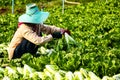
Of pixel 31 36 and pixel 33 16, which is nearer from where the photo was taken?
pixel 31 36

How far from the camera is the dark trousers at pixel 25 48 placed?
8.57m

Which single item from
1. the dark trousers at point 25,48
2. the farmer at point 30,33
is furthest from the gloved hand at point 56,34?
the dark trousers at point 25,48

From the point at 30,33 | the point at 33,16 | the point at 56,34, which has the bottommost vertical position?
the point at 56,34

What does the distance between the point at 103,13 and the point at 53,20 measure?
7.68 ft

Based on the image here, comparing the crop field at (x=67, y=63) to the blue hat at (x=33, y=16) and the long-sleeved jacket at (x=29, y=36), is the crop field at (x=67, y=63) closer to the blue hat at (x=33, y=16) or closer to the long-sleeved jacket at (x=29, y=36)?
the long-sleeved jacket at (x=29, y=36)

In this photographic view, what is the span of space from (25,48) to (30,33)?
0.47 meters

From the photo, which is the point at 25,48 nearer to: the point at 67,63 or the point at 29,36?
the point at 29,36

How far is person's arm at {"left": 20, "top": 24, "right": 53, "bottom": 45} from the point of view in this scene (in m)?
8.21

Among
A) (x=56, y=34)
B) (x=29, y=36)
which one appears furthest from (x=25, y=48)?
(x=56, y=34)

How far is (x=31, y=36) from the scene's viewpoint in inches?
324

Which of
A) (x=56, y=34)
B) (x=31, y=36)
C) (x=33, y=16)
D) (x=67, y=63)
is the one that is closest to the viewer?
(x=67, y=63)

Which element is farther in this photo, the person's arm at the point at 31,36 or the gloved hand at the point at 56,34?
the gloved hand at the point at 56,34

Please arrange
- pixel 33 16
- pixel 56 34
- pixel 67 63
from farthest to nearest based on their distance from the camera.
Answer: pixel 56 34, pixel 33 16, pixel 67 63

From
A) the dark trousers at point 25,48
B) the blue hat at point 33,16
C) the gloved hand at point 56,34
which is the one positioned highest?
the blue hat at point 33,16
